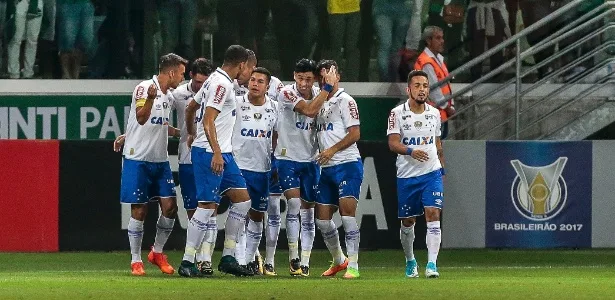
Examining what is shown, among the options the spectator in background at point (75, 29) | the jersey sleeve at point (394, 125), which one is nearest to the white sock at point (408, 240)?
the jersey sleeve at point (394, 125)

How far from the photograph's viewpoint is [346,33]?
20906mm

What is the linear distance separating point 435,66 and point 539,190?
88.9 inches

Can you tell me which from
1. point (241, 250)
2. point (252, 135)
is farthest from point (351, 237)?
point (252, 135)

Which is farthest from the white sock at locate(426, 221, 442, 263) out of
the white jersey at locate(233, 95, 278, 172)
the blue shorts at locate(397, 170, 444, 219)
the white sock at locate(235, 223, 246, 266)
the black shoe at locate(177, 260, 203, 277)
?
the black shoe at locate(177, 260, 203, 277)

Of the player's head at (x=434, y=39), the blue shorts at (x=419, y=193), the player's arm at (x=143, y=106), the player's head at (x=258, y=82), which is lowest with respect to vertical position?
the blue shorts at (x=419, y=193)

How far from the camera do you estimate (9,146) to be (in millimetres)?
18141

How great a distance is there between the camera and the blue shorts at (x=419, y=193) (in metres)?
14.5

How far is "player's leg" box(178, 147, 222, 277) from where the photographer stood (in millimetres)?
13758

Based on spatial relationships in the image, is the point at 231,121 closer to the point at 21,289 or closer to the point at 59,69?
the point at 21,289

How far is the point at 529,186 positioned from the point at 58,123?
A: 644cm

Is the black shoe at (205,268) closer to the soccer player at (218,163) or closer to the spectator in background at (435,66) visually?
the soccer player at (218,163)

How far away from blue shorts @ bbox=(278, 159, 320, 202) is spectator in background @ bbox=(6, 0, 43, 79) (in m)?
6.41

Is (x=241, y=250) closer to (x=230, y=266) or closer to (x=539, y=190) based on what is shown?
(x=230, y=266)

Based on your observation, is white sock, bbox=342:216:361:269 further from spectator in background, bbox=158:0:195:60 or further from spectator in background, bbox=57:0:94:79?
spectator in background, bbox=57:0:94:79
